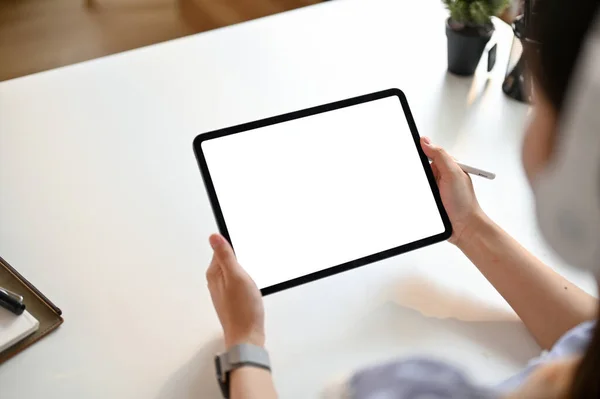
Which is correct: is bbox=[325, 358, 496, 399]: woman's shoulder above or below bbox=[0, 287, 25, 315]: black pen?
below

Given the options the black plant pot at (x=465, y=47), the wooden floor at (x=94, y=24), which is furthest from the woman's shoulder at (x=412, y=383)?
the wooden floor at (x=94, y=24)

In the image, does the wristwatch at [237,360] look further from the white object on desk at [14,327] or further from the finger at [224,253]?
the white object on desk at [14,327]

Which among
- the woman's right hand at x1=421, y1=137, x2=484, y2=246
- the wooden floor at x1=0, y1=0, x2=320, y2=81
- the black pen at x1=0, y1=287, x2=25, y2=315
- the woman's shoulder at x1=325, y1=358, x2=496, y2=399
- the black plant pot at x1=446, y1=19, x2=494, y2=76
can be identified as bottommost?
the woman's shoulder at x1=325, y1=358, x2=496, y2=399

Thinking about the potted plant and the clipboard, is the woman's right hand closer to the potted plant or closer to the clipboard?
the potted plant

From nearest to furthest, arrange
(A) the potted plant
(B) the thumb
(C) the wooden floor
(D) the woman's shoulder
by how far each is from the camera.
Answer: (D) the woman's shoulder
(B) the thumb
(A) the potted plant
(C) the wooden floor

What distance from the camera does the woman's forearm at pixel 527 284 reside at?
0.74 meters

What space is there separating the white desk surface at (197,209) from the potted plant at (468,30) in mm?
32

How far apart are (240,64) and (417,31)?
0.35 metres

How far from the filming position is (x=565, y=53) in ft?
1.32

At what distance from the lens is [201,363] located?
74cm

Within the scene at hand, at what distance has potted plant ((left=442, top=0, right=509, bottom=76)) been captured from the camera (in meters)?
1.01

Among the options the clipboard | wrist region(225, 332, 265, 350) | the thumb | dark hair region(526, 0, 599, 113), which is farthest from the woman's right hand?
the clipboard

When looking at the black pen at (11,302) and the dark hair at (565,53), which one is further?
the black pen at (11,302)

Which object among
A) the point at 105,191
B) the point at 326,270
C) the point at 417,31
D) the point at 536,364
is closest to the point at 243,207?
the point at 326,270
